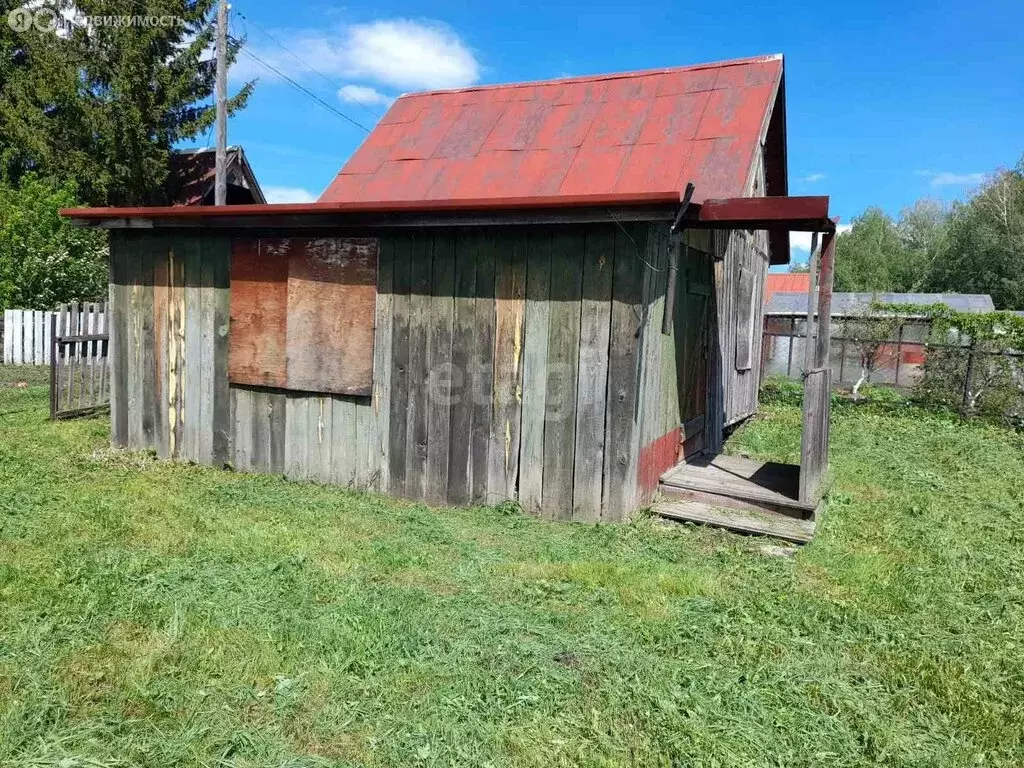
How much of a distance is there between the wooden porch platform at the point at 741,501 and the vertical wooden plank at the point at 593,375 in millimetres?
638

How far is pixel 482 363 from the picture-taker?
5.72m

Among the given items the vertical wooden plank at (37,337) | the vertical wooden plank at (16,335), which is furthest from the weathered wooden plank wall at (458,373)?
the vertical wooden plank at (16,335)

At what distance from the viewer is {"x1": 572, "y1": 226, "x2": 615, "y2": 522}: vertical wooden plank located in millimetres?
5273

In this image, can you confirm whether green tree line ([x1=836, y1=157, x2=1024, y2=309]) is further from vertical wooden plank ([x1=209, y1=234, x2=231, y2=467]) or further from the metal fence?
vertical wooden plank ([x1=209, y1=234, x2=231, y2=467])

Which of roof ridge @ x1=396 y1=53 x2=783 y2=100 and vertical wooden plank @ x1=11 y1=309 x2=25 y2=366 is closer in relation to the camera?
roof ridge @ x1=396 y1=53 x2=783 y2=100

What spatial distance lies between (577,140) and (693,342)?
248 centimetres

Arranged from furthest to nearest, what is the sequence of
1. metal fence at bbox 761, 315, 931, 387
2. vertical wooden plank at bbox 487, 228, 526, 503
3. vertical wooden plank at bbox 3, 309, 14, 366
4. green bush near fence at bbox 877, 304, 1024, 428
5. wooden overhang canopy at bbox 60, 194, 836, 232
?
metal fence at bbox 761, 315, 931, 387 < vertical wooden plank at bbox 3, 309, 14, 366 < green bush near fence at bbox 877, 304, 1024, 428 < vertical wooden plank at bbox 487, 228, 526, 503 < wooden overhang canopy at bbox 60, 194, 836, 232

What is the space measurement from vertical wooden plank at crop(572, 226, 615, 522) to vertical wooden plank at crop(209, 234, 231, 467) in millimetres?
3408

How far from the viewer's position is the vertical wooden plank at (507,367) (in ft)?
18.2

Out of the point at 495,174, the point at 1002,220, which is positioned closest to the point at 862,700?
the point at 495,174

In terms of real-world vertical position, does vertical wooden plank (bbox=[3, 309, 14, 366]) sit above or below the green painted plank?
above

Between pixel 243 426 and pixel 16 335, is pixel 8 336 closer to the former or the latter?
pixel 16 335

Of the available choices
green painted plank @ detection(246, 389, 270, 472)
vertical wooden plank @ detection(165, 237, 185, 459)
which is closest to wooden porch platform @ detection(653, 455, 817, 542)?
green painted plank @ detection(246, 389, 270, 472)

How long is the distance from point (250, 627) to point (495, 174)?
5362 millimetres
